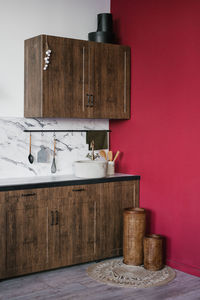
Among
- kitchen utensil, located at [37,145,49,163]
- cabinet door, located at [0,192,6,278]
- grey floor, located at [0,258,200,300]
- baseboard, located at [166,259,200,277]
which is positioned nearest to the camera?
grey floor, located at [0,258,200,300]

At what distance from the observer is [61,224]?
160 inches

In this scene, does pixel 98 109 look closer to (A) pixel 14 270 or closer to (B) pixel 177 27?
(B) pixel 177 27

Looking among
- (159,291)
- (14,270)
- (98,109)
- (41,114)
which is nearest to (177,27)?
(98,109)

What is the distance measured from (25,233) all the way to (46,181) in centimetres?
52

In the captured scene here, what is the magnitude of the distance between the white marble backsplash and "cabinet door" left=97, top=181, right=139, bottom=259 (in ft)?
1.98

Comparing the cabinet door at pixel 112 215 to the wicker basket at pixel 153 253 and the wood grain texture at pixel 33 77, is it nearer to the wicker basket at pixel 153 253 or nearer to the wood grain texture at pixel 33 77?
the wicker basket at pixel 153 253

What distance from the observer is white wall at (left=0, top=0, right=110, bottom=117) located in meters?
4.23

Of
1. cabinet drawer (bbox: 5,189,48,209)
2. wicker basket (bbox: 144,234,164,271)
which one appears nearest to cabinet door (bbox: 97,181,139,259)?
wicker basket (bbox: 144,234,164,271)

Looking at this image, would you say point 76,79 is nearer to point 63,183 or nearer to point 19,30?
point 19,30

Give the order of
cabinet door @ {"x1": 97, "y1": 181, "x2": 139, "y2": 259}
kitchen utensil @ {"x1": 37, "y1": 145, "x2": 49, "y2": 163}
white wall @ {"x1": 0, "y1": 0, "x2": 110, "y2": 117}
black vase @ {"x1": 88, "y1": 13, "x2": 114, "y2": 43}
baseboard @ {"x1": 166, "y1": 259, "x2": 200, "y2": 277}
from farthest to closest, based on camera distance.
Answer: black vase @ {"x1": 88, "y1": 13, "x2": 114, "y2": 43}
kitchen utensil @ {"x1": 37, "y1": 145, "x2": 49, "y2": 163}
cabinet door @ {"x1": 97, "y1": 181, "x2": 139, "y2": 259}
white wall @ {"x1": 0, "y1": 0, "x2": 110, "y2": 117}
baseboard @ {"x1": 166, "y1": 259, "x2": 200, "y2": 277}

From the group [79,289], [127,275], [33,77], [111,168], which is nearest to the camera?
[79,289]

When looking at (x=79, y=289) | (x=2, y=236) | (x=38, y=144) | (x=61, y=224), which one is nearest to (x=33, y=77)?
(x=38, y=144)

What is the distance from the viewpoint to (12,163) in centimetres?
430

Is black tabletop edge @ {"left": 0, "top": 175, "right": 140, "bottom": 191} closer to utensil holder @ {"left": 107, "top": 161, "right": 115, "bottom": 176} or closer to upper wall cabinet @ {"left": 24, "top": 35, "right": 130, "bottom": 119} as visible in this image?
utensil holder @ {"left": 107, "top": 161, "right": 115, "bottom": 176}
